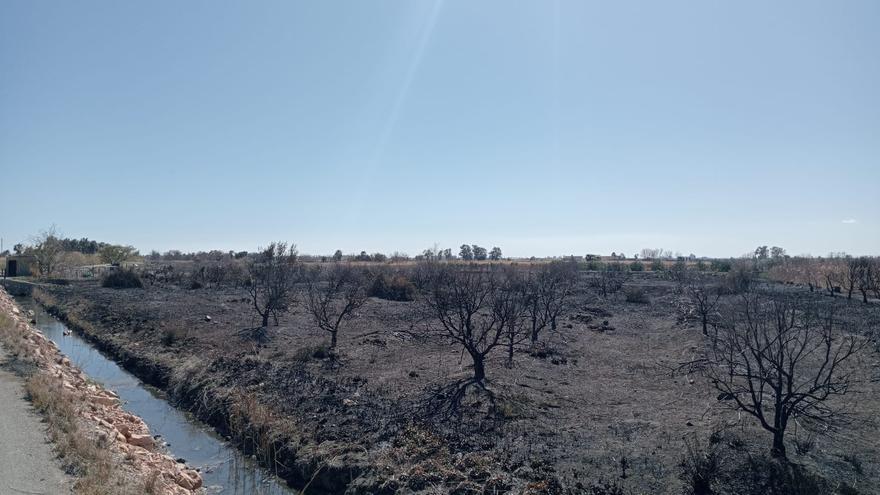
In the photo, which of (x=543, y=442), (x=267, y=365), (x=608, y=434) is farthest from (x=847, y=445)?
(x=267, y=365)

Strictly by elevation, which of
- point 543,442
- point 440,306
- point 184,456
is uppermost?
point 440,306

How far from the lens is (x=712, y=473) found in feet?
26.6

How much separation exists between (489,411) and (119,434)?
7199 mm

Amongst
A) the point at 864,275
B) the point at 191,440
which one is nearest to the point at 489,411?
the point at 191,440

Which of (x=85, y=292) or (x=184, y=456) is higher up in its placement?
(x=85, y=292)

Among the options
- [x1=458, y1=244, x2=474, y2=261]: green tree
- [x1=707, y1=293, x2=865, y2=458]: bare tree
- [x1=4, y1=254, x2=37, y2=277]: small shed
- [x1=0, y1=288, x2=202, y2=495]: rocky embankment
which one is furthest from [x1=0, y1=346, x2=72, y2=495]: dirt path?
[x1=458, y1=244, x2=474, y2=261]: green tree

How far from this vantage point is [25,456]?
Result: 306 inches

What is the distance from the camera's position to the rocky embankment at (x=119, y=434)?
8672 millimetres

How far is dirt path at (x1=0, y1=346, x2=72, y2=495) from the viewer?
6.91 metres

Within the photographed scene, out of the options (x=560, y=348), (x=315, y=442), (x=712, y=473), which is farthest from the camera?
(x=560, y=348)

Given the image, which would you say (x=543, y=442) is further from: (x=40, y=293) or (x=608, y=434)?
(x=40, y=293)

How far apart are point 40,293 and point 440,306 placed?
39.8 m

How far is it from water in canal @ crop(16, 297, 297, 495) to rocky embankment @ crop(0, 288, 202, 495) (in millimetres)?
586

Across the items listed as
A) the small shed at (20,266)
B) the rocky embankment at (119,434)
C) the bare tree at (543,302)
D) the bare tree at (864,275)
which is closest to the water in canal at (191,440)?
the rocky embankment at (119,434)
